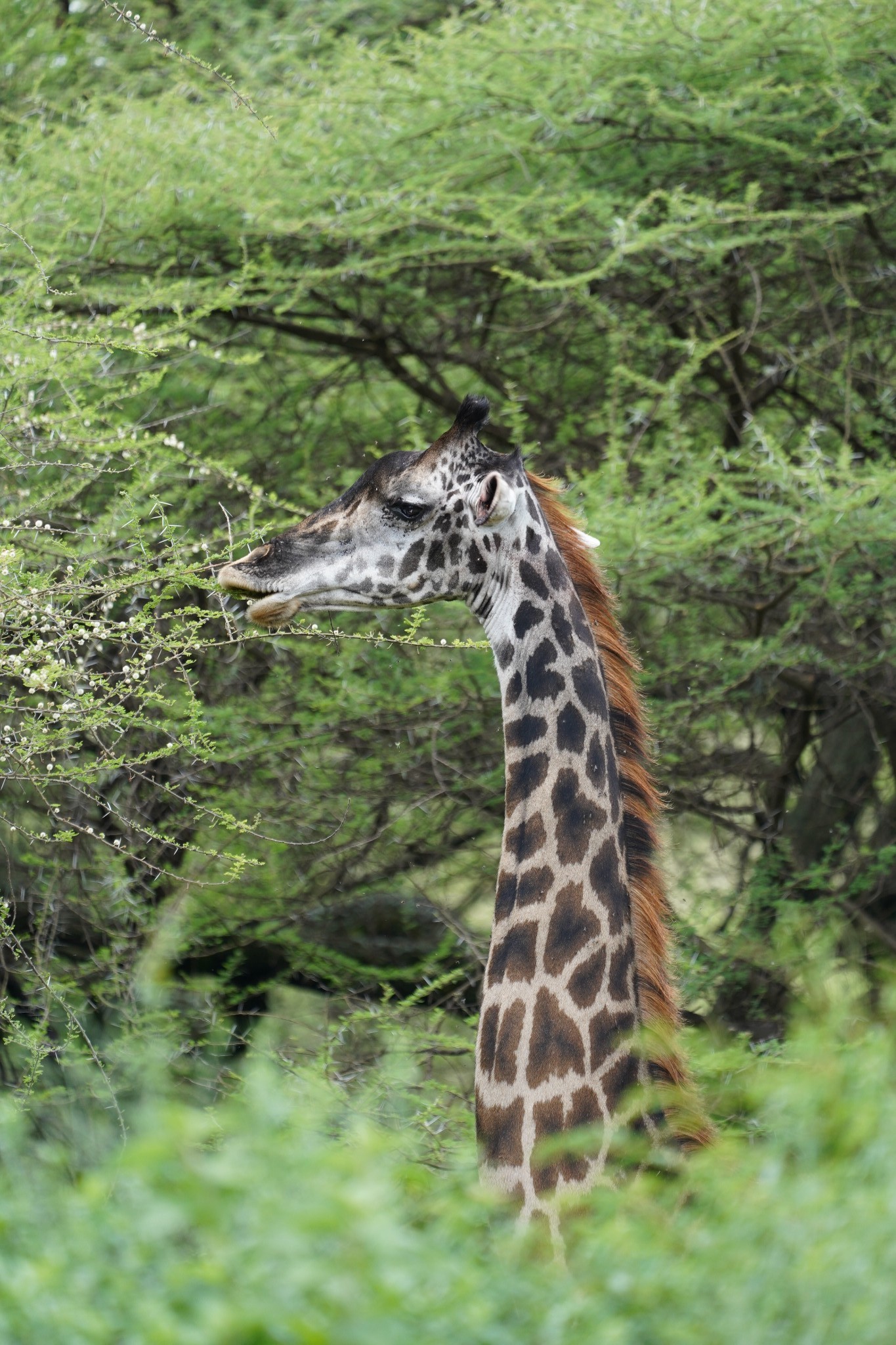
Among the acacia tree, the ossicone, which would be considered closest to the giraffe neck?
the ossicone

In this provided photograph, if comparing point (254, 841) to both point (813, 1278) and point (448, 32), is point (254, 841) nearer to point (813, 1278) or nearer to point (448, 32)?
point (448, 32)

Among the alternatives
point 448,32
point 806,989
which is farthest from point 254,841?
point 448,32

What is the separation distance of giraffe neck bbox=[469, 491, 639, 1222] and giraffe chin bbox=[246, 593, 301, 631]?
417mm

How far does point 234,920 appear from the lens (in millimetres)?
6188

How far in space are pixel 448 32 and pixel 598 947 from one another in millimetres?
4648

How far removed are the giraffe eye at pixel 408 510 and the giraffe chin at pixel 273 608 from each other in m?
0.31

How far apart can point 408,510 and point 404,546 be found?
0.27ft

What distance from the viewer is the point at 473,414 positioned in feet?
11.8

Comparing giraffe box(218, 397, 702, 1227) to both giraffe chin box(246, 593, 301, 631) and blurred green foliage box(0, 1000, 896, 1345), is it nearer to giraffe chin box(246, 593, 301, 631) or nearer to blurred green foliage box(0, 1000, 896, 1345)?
giraffe chin box(246, 593, 301, 631)

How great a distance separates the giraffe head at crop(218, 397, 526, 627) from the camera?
11.7ft

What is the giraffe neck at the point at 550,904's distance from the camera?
9.86 ft

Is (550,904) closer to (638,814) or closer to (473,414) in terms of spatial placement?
(638,814)

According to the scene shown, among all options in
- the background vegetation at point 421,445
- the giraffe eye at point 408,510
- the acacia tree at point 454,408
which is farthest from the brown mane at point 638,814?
the acacia tree at point 454,408

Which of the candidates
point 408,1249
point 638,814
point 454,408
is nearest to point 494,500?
point 638,814
